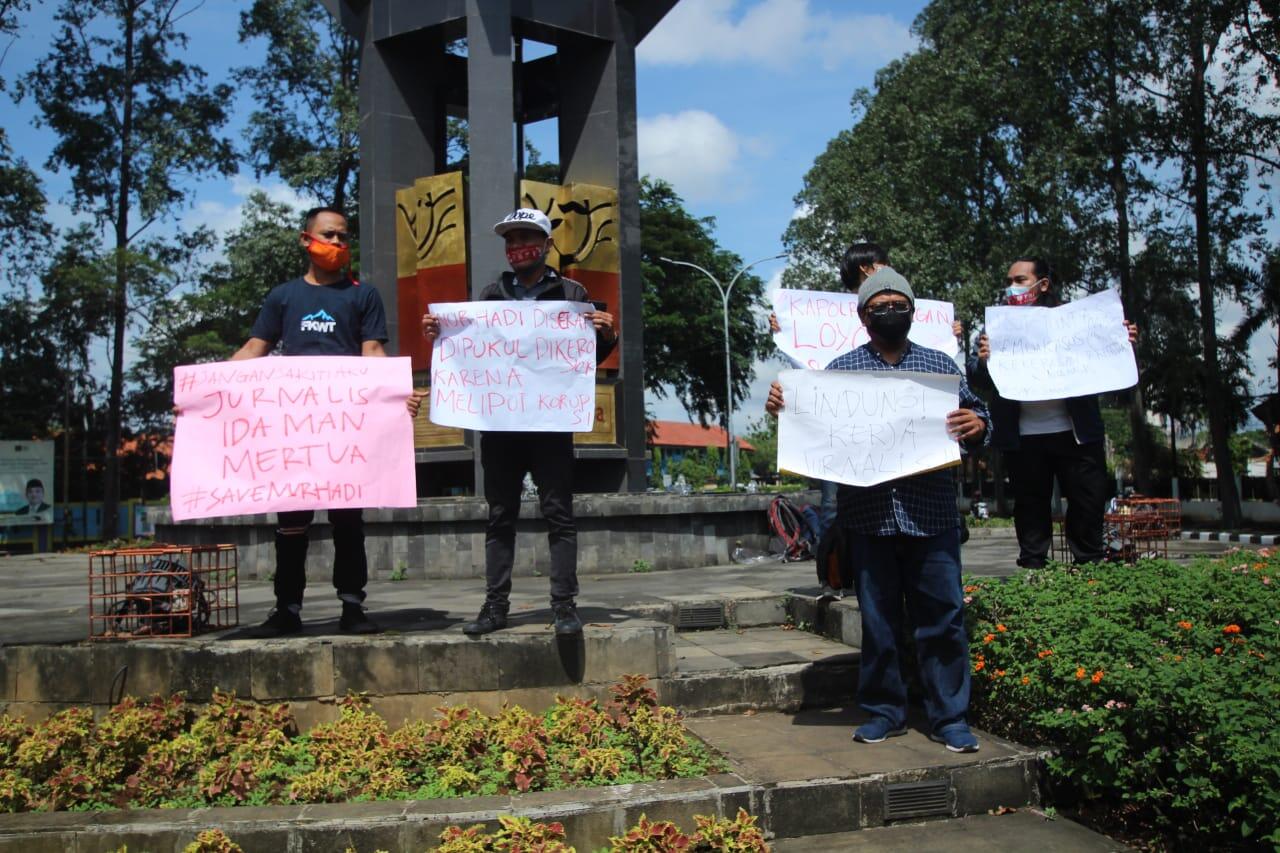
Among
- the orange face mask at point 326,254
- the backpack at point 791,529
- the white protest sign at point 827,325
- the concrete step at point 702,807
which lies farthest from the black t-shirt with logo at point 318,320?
the backpack at point 791,529

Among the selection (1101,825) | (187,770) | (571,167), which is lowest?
(1101,825)

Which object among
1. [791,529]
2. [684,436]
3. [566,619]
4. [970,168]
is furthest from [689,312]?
[684,436]

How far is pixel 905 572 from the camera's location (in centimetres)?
464

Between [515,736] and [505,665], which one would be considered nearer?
[515,736]

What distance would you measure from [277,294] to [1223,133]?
2525cm

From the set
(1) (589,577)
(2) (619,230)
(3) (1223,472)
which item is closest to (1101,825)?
(1) (589,577)

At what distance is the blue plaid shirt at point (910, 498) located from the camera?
179 inches

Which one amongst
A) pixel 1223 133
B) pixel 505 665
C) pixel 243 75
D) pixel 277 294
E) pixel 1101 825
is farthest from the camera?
pixel 243 75

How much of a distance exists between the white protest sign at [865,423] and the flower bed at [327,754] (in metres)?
1.32

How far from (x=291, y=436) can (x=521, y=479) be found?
1.15m

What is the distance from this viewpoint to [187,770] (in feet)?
13.9

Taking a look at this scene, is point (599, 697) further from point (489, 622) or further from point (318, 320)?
point (318, 320)

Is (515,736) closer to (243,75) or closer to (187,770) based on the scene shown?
(187,770)

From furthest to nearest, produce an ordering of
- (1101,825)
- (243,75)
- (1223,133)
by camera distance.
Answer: (243,75)
(1223,133)
(1101,825)
